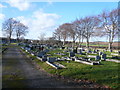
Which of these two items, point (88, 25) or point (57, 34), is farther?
point (57, 34)

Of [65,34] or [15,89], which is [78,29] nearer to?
[65,34]

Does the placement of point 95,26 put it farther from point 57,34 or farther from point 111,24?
point 57,34

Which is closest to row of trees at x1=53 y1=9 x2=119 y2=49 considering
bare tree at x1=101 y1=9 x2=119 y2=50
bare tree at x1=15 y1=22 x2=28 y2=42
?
bare tree at x1=101 y1=9 x2=119 y2=50

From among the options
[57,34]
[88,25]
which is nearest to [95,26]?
[88,25]

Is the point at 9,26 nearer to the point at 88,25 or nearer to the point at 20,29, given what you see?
the point at 20,29

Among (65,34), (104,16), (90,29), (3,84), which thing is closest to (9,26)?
(65,34)

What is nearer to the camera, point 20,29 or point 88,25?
point 88,25

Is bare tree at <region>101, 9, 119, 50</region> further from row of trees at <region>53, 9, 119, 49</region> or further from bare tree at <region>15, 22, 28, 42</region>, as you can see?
bare tree at <region>15, 22, 28, 42</region>

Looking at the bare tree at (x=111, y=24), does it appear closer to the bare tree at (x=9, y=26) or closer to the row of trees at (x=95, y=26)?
the row of trees at (x=95, y=26)

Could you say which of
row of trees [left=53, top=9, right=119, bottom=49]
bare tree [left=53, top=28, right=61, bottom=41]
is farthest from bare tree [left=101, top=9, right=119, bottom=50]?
bare tree [left=53, top=28, right=61, bottom=41]

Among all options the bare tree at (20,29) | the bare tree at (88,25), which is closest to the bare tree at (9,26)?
the bare tree at (20,29)

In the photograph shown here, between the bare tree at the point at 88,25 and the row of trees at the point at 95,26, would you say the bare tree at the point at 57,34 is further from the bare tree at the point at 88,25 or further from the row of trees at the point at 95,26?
the bare tree at the point at 88,25

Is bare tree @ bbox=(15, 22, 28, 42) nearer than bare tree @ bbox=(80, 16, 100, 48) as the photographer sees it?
No

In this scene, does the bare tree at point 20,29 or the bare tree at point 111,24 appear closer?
the bare tree at point 111,24
